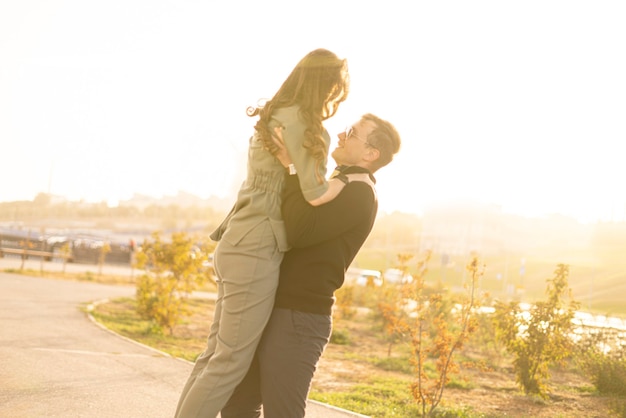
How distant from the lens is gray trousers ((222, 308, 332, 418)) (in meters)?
2.74

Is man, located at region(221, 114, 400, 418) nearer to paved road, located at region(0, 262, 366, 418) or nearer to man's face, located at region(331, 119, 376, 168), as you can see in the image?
man's face, located at region(331, 119, 376, 168)

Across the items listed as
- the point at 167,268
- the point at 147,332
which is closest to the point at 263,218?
the point at 147,332

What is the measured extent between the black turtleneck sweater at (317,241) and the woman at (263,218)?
0.04 metres

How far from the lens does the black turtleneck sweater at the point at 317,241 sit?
2.67m

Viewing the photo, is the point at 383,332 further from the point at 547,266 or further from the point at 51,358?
the point at 547,266

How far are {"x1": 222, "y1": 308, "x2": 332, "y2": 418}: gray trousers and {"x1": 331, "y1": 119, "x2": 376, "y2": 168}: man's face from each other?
666 mm

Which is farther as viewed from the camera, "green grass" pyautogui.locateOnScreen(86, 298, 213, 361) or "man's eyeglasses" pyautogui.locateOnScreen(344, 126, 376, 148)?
"green grass" pyautogui.locateOnScreen(86, 298, 213, 361)

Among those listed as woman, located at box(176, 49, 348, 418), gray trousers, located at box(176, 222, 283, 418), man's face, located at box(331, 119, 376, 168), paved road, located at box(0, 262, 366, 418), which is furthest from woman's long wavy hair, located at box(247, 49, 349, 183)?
paved road, located at box(0, 262, 366, 418)

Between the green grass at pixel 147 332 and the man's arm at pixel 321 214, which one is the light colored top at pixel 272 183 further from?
the green grass at pixel 147 332

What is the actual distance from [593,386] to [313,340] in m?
7.65

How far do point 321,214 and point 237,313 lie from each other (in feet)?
1.60

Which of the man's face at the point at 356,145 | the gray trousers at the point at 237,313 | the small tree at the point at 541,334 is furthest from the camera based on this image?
the small tree at the point at 541,334

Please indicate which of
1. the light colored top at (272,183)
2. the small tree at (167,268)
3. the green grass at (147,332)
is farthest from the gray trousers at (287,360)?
the small tree at (167,268)

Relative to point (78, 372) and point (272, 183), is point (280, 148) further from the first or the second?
point (78, 372)
